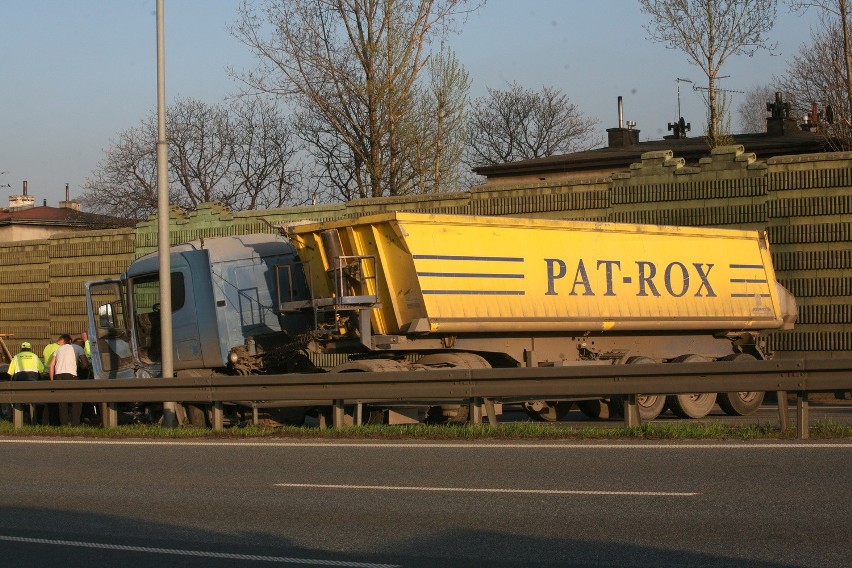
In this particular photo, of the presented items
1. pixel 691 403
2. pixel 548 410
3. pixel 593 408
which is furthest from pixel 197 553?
pixel 691 403

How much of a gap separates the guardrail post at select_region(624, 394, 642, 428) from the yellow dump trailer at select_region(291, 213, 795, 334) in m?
3.03

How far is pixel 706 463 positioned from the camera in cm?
1109

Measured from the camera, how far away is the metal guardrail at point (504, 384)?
13.5 meters

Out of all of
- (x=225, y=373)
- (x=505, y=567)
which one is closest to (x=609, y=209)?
(x=225, y=373)

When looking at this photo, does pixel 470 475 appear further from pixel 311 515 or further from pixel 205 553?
pixel 205 553

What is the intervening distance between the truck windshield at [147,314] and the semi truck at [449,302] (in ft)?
0.07

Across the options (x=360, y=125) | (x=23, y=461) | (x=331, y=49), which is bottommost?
(x=23, y=461)

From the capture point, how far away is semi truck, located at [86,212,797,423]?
16797mm

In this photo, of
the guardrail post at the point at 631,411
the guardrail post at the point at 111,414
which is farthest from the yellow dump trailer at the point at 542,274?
the guardrail post at the point at 111,414

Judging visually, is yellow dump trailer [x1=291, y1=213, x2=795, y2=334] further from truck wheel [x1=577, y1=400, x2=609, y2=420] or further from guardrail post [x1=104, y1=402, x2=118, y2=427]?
guardrail post [x1=104, y1=402, x2=118, y2=427]

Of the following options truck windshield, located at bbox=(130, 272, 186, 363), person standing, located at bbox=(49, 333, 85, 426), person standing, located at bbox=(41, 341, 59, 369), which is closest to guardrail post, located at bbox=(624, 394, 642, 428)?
truck windshield, located at bbox=(130, 272, 186, 363)

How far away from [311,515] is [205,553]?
1.45 meters

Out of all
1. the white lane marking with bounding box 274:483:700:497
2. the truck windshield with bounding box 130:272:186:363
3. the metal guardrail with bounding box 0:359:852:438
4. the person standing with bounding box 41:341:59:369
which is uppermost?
the truck windshield with bounding box 130:272:186:363

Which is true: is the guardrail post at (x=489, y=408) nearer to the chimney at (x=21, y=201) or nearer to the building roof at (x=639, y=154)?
the building roof at (x=639, y=154)
